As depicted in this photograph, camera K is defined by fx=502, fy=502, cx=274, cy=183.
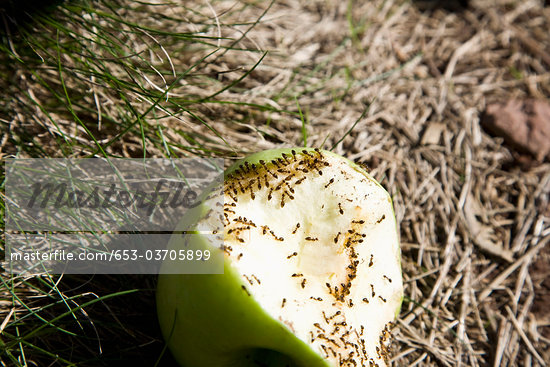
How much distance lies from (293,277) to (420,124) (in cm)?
186

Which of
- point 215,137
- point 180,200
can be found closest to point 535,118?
point 215,137

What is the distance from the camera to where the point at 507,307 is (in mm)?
2713

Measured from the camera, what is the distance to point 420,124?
334 cm

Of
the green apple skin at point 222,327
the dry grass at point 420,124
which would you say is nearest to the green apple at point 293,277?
the green apple skin at point 222,327

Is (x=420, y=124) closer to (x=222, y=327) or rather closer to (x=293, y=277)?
(x=293, y=277)

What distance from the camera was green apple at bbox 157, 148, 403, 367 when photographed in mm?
1693

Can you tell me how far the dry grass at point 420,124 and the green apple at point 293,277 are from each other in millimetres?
474

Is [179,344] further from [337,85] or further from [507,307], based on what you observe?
[337,85]


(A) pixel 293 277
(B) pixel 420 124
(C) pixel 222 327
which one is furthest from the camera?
(B) pixel 420 124

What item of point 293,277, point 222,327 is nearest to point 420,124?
point 293,277

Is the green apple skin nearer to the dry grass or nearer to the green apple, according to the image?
the green apple

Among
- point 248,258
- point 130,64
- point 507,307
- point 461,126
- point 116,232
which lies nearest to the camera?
point 248,258

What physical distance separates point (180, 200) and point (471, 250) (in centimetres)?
166

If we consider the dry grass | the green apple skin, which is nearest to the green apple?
the green apple skin
